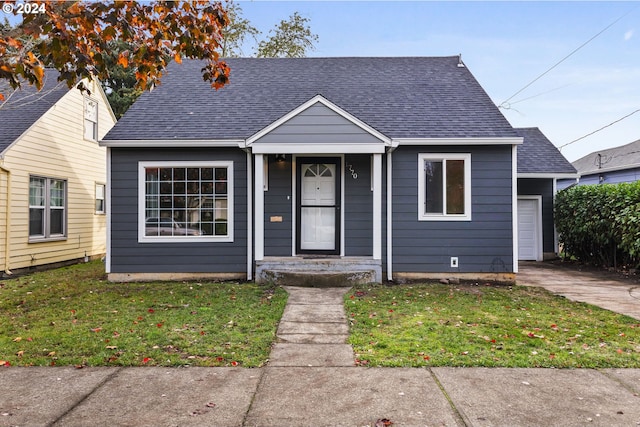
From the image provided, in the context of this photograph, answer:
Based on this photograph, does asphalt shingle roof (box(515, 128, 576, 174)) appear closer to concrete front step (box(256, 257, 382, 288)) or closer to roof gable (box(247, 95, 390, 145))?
roof gable (box(247, 95, 390, 145))

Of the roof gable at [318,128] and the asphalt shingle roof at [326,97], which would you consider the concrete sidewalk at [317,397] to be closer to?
the roof gable at [318,128]

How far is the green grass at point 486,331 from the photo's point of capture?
4.11 metres

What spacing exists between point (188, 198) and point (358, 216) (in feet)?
12.2

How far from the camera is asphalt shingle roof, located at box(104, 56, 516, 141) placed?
29.0ft

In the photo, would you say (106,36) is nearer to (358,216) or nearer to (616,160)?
(358,216)

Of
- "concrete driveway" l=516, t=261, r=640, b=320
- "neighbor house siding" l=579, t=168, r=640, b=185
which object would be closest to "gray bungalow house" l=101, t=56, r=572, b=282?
"concrete driveway" l=516, t=261, r=640, b=320

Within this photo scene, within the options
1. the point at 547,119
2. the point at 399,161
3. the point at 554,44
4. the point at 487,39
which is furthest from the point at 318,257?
the point at 547,119

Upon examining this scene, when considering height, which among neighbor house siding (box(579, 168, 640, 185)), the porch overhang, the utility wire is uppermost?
the utility wire

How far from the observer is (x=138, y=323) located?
539cm

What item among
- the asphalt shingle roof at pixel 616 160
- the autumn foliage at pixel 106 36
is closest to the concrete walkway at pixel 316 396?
the autumn foliage at pixel 106 36

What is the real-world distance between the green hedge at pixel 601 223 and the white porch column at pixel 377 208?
5.70 metres

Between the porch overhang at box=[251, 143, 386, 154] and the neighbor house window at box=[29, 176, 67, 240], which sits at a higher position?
the porch overhang at box=[251, 143, 386, 154]

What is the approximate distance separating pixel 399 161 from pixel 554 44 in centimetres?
1162

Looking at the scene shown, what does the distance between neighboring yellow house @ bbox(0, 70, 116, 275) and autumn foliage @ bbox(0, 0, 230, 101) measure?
274 inches
